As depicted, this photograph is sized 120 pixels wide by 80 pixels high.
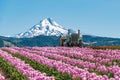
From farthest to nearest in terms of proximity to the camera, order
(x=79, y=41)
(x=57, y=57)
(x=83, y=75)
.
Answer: (x=79, y=41)
(x=57, y=57)
(x=83, y=75)

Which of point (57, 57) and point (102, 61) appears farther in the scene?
point (57, 57)

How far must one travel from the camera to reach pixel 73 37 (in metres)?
62.5

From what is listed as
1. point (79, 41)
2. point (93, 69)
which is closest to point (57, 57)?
point (93, 69)

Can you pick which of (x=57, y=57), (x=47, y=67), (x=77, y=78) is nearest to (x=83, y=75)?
(x=77, y=78)

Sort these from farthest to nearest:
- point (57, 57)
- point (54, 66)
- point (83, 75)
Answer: point (57, 57)
point (54, 66)
point (83, 75)

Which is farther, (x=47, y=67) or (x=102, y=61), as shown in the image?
(x=102, y=61)

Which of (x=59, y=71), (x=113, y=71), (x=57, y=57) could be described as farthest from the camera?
(x=57, y=57)

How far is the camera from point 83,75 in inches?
560

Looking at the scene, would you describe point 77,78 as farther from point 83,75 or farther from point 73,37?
point 73,37

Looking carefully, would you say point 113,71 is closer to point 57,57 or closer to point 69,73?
point 69,73

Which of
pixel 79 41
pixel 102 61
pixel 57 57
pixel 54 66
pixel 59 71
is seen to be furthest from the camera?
pixel 79 41

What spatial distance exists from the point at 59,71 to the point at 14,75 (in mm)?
3492

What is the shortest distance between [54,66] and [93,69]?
8.28 feet

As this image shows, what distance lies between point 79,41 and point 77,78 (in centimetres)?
4674
